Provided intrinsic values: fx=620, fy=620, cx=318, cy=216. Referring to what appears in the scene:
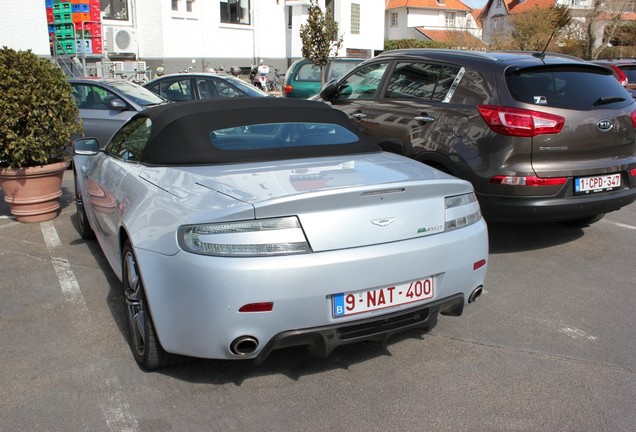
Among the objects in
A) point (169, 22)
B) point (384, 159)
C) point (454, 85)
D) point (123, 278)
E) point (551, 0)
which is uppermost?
point (551, 0)

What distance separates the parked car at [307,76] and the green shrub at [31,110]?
28.6 feet

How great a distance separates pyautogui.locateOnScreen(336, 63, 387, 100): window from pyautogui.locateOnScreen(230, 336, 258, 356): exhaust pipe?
4046 millimetres

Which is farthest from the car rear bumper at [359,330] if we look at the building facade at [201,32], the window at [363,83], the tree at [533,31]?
the tree at [533,31]

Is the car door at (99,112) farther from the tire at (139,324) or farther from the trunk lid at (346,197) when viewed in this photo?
the trunk lid at (346,197)

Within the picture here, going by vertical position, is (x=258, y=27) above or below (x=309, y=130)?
above

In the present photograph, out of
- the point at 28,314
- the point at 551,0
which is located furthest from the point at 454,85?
the point at 551,0

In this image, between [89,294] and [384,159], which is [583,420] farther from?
[89,294]

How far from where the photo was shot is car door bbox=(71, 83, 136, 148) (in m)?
9.58

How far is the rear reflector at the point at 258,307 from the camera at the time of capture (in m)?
2.81

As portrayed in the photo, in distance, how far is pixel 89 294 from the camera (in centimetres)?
457

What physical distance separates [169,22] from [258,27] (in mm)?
5729

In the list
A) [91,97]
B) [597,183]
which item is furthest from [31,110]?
[597,183]

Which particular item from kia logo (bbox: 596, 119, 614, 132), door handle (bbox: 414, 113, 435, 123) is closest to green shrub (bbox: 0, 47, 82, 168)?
door handle (bbox: 414, 113, 435, 123)

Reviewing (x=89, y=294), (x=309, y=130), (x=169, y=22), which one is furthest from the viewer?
(x=169, y=22)
